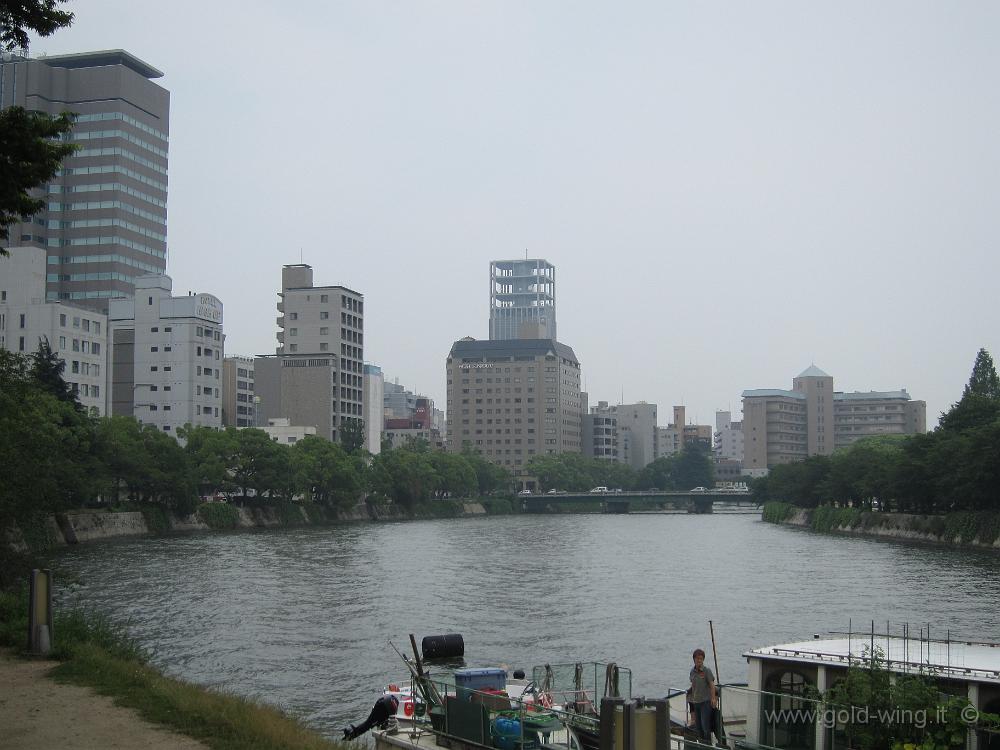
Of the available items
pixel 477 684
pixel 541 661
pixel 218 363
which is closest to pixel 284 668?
pixel 541 661

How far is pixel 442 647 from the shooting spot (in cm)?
3606

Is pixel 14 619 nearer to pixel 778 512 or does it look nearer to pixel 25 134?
pixel 25 134

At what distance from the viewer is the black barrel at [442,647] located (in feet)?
118

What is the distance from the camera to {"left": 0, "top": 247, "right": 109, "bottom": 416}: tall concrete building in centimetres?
13038

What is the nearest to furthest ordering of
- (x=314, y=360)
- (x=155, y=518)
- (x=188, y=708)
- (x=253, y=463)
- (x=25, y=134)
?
1. (x=25, y=134)
2. (x=188, y=708)
3. (x=155, y=518)
4. (x=253, y=463)
5. (x=314, y=360)

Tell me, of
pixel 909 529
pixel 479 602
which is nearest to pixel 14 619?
pixel 479 602

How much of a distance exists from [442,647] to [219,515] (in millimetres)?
80969

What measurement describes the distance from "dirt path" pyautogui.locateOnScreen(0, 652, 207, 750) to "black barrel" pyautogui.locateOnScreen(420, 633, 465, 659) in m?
15.7

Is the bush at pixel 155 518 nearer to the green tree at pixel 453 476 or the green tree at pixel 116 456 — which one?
the green tree at pixel 116 456

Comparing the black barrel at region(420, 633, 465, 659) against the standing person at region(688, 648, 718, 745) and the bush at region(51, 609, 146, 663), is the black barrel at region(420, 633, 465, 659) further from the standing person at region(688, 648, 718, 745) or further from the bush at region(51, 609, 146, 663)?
the standing person at region(688, 648, 718, 745)

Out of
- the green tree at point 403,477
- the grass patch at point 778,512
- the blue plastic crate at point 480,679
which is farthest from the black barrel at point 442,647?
the grass patch at point 778,512

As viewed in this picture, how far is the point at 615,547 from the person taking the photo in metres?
97.5

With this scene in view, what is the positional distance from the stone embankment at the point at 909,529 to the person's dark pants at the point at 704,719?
7329 cm

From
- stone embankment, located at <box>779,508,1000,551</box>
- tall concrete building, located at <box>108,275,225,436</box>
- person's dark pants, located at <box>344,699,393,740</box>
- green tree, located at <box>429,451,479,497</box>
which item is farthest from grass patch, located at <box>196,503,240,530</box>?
person's dark pants, located at <box>344,699,393,740</box>
